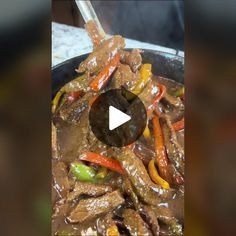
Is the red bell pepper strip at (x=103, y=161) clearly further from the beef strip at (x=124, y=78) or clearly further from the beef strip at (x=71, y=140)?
the beef strip at (x=124, y=78)

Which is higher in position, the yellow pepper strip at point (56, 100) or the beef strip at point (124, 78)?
the beef strip at point (124, 78)

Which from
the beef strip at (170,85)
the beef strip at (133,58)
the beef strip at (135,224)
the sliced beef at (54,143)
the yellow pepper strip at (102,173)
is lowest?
the beef strip at (135,224)

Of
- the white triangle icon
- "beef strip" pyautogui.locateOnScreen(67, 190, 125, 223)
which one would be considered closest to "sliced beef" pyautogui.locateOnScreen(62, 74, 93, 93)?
the white triangle icon

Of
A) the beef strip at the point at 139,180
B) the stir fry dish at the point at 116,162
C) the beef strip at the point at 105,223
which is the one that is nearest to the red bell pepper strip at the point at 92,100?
the stir fry dish at the point at 116,162

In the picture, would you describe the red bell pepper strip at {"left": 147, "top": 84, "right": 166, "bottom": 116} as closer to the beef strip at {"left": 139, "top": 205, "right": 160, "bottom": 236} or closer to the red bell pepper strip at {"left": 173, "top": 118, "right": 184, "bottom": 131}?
the red bell pepper strip at {"left": 173, "top": 118, "right": 184, "bottom": 131}

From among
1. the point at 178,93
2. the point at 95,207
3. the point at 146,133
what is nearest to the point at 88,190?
the point at 95,207
